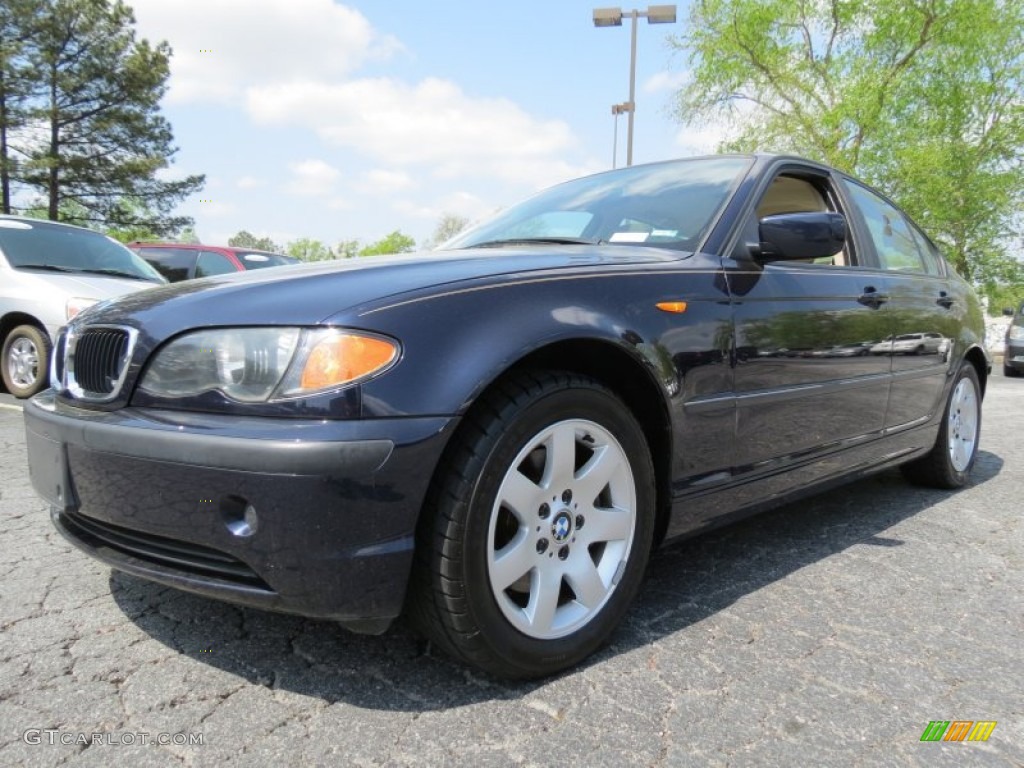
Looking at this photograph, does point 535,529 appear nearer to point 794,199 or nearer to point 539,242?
point 539,242

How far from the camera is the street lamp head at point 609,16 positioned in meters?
14.1

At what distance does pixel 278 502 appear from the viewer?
59.7 inches

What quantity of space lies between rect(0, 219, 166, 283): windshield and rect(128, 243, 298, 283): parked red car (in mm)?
3042

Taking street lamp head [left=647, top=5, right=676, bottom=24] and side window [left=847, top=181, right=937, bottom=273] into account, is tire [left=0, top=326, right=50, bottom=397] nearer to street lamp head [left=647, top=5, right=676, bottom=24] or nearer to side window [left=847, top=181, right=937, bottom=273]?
side window [left=847, top=181, right=937, bottom=273]

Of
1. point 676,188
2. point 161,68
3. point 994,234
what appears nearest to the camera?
point 676,188

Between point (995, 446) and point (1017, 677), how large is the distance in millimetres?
4118

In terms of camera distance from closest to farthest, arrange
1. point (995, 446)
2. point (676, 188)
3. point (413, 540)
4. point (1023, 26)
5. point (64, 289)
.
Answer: point (413, 540), point (676, 188), point (995, 446), point (64, 289), point (1023, 26)

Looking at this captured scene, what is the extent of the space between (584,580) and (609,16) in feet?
47.0

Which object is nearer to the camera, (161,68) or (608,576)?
(608,576)

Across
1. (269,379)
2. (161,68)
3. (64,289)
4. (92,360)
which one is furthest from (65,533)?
(161,68)

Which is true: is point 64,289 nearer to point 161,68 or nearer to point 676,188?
point 676,188

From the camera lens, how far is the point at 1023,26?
18.0m

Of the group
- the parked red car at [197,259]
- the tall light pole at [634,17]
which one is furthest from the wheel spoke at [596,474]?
the tall light pole at [634,17]

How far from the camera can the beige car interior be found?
3.04 metres
